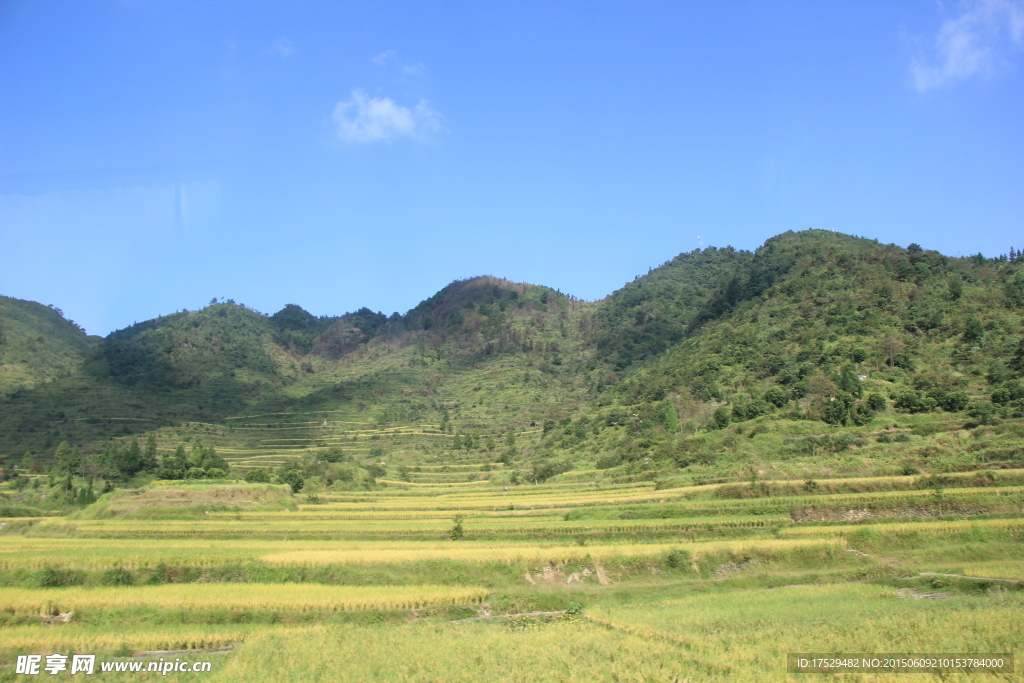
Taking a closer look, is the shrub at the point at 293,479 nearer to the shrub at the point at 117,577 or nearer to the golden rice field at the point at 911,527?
the shrub at the point at 117,577

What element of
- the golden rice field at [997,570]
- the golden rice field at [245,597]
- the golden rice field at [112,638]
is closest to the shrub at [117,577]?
the golden rice field at [245,597]

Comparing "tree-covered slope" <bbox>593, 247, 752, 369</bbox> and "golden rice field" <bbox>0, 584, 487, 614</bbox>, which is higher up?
"tree-covered slope" <bbox>593, 247, 752, 369</bbox>

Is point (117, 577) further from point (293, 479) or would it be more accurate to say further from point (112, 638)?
point (293, 479)

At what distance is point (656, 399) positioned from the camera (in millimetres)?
73750

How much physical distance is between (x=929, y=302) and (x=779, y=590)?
47.3 meters

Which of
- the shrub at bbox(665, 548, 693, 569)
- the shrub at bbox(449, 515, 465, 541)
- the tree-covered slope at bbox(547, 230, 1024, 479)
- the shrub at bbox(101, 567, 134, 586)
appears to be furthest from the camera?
the tree-covered slope at bbox(547, 230, 1024, 479)

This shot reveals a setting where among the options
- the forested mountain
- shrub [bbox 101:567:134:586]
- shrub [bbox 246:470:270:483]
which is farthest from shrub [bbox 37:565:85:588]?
the forested mountain

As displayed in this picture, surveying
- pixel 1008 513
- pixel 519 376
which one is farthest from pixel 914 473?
pixel 519 376

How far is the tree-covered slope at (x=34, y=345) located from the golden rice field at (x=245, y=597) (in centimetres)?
9589

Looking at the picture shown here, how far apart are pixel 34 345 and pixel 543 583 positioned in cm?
13675

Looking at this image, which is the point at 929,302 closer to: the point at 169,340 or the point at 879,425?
the point at 879,425

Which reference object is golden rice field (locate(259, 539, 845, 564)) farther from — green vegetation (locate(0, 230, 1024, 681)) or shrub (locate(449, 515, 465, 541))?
shrub (locate(449, 515, 465, 541))

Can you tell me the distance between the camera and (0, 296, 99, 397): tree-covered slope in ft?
373

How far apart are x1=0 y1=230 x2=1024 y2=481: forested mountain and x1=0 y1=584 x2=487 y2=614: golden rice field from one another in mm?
30115
